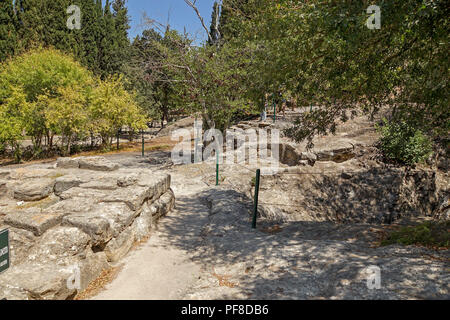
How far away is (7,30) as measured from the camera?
3431cm

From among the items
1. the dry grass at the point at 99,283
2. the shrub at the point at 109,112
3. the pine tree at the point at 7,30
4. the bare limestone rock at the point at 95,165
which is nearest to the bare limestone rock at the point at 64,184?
the bare limestone rock at the point at 95,165

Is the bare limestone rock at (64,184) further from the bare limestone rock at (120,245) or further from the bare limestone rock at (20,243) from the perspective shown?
the bare limestone rock at (20,243)

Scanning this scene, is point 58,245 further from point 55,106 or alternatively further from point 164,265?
point 55,106

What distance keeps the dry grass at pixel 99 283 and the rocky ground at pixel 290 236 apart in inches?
4.5

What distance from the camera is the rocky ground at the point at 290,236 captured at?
4109 millimetres

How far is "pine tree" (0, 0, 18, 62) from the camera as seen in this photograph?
32.9 metres

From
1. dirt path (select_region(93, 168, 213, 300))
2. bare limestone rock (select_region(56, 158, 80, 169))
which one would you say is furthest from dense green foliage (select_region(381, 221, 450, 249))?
bare limestone rock (select_region(56, 158, 80, 169))

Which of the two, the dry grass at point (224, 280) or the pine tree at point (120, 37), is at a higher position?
the pine tree at point (120, 37)

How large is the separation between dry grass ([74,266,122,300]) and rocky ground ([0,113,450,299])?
0.11 metres

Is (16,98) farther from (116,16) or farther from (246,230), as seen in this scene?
(116,16)

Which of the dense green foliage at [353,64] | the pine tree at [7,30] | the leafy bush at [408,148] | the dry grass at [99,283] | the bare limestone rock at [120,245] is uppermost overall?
the pine tree at [7,30]

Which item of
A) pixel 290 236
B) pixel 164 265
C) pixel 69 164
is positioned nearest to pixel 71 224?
pixel 164 265
